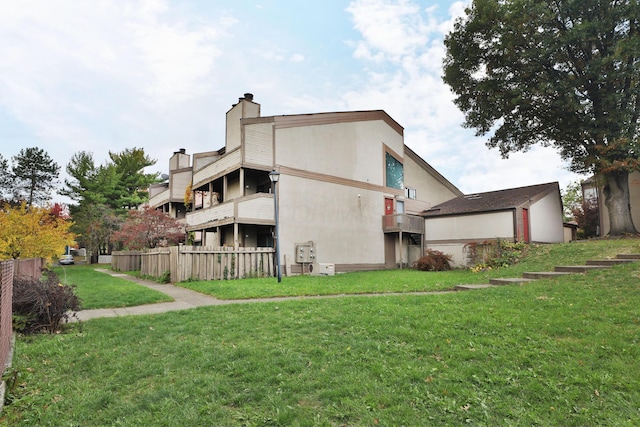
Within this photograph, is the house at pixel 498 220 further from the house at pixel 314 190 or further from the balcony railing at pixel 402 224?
the house at pixel 314 190

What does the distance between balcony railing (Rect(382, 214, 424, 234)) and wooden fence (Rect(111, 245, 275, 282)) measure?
951 centimetres

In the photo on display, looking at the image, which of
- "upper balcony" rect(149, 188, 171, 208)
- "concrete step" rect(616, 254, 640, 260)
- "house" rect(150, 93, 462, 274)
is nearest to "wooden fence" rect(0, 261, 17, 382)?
"house" rect(150, 93, 462, 274)

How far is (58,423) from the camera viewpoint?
3260 millimetres

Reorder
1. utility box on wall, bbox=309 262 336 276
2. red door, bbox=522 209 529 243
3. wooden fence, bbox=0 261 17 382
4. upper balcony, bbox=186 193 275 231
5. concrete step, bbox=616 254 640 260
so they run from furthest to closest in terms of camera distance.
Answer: red door, bbox=522 209 529 243 < utility box on wall, bbox=309 262 336 276 < upper balcony, bbox=186 193 275 231 < concrete step, bbox=616 254 640 260 < wooden fence, bbox=0 261 17 382

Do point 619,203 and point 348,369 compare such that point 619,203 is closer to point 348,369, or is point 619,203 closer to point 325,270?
point 325,270

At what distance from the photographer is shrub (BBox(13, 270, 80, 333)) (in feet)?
19.9

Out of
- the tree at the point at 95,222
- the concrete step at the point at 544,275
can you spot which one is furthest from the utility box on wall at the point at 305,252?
the tree at the point at 95,222

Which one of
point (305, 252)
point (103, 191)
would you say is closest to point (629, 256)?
point (305, 252)

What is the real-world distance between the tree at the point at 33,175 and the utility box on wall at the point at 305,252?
3240 cm

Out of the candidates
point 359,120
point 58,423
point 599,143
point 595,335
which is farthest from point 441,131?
point 58,423

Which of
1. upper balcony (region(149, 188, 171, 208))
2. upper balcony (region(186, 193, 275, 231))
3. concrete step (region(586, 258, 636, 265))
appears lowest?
concrete step (region(586, 258, 636, 265))

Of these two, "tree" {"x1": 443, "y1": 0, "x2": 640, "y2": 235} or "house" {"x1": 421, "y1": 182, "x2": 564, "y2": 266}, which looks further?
"house" {"x1": 421, "y1": 182, "x2": 564, "y2": 266}

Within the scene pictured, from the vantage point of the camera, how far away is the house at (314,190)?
18.6 metres

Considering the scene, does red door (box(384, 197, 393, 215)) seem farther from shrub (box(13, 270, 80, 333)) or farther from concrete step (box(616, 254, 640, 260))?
shrub (box(13, 270, 80, 333))
